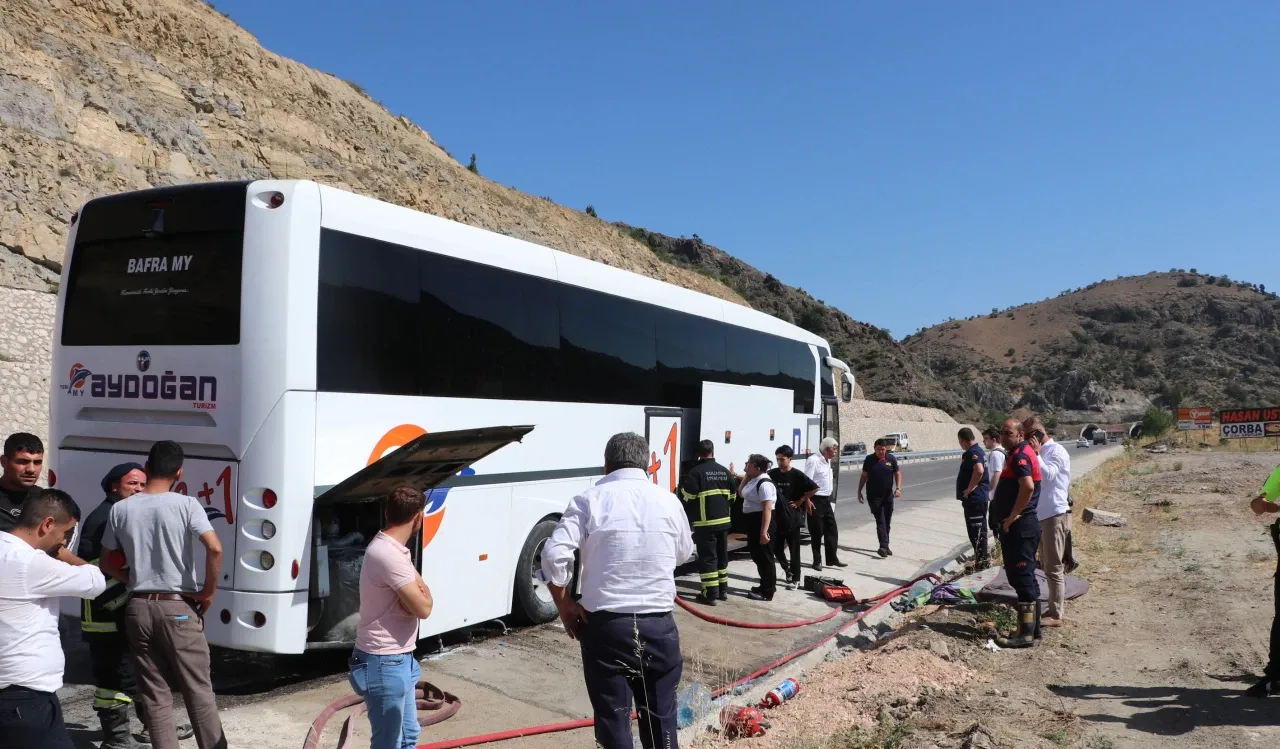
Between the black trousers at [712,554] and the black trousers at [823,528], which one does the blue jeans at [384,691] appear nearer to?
the black trousers at [712,554]

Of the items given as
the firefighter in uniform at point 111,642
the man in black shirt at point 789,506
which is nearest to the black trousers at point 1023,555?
the man in black shirt at point 789,506

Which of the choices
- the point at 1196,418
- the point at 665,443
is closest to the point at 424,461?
the point at 665,443

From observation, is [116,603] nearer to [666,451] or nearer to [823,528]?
[666,451]

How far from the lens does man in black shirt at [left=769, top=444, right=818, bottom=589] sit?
11.0 metres

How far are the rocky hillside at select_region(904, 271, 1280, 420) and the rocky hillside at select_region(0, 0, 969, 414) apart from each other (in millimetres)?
71712

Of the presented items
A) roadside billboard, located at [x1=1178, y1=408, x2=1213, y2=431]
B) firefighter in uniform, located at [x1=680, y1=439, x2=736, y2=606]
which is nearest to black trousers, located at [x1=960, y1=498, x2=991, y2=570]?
firefighter in uniform, located at [x1=680, y1=439, x2=736, y2=606]

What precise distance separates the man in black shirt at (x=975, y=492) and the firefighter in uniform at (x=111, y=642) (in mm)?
10352

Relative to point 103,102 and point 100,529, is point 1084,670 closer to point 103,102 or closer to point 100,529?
point 100,529

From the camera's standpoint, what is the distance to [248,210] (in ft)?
20.8

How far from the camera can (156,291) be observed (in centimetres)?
664

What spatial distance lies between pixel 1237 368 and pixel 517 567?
134203mm

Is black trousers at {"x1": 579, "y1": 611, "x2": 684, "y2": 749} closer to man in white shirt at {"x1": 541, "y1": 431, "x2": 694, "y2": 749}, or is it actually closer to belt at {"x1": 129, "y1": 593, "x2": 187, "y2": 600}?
man in white shirt at {"x1": 541, "y1": 431, "x2": 694, "y2": 749}

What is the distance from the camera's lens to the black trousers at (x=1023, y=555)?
8.43 m

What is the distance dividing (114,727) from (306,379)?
7.83 ft
